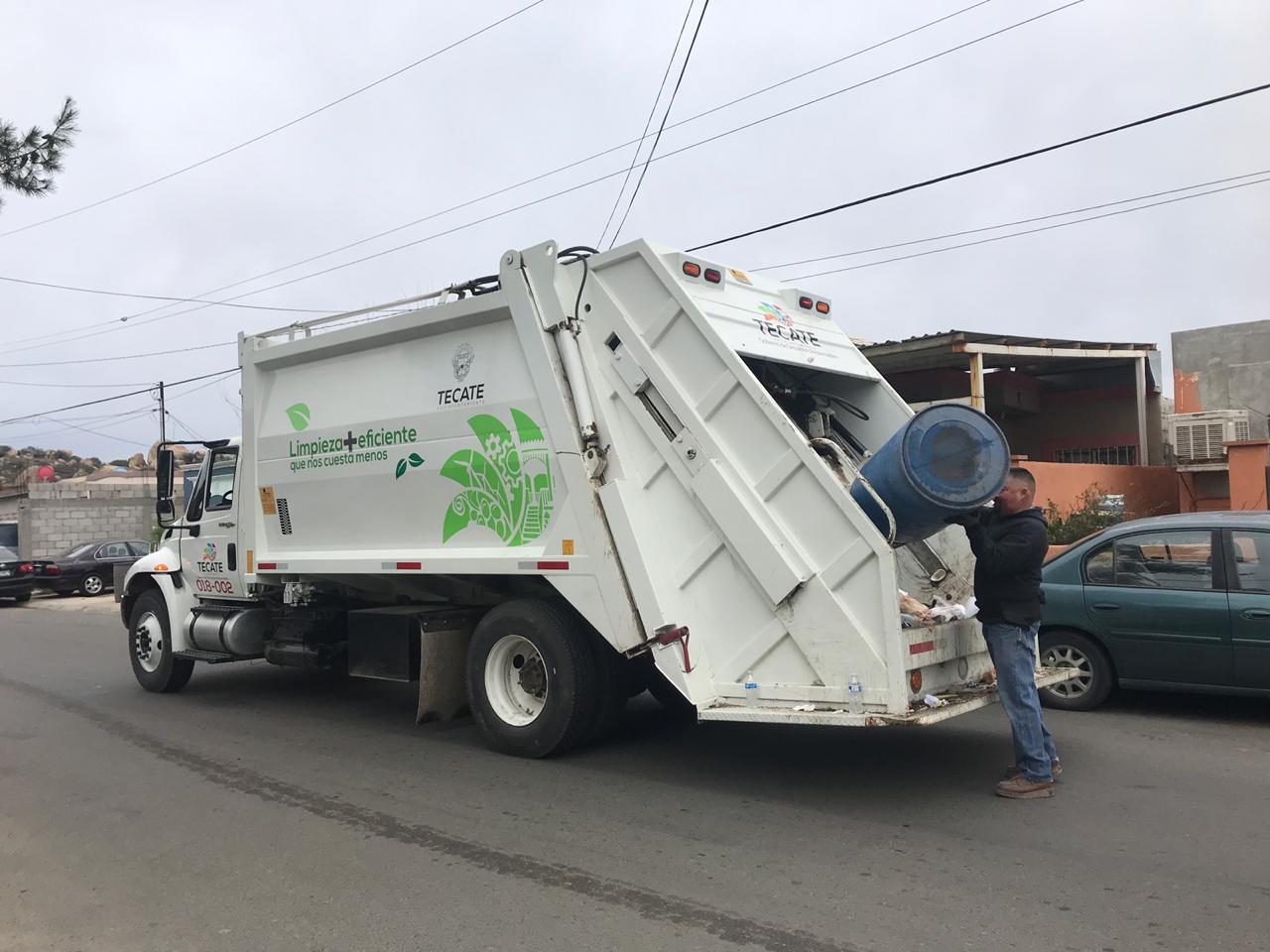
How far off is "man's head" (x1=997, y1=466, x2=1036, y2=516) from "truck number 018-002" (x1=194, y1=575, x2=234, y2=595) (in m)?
6.86

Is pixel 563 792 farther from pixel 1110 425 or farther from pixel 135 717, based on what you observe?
pixel 1110 425

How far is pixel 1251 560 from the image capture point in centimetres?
723

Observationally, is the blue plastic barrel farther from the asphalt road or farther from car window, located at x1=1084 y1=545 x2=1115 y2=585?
car window, located at x1=1084 y1=545 x2=1115 y2=585

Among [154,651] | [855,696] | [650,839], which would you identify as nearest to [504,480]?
[650,839]

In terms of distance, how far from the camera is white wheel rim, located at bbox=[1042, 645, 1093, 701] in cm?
785

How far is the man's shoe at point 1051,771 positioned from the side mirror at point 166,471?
310 inches

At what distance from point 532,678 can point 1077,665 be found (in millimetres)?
4124

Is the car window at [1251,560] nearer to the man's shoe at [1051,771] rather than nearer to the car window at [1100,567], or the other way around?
the car window at [1100,567]

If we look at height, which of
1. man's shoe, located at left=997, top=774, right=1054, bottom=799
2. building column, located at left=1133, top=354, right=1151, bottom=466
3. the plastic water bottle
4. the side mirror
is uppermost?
building column, located at left=1133, top=354, right=1151, bottom=466

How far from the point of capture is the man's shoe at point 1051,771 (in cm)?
575

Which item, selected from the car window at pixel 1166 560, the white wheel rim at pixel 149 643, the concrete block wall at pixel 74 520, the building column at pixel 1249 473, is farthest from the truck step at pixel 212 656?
the concrete block wall at pixel 74 520

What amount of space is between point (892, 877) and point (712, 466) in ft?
7.95

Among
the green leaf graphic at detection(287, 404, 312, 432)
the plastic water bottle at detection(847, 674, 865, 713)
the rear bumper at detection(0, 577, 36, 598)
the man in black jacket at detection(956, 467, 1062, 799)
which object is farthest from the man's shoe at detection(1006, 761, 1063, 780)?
the rear bumper at detection(0, 577, 36, 598)

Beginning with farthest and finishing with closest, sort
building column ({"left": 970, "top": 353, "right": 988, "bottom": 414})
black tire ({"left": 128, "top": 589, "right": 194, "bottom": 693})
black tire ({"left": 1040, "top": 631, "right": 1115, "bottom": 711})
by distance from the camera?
building column ({"left": 970, "top": 353, "right": 988, "bottom": 414}) → black tire ({"left": 128, "top": 589, "right": 194, "bottom": 693}) → black tire ({"left": 1040, "top": 631, "right": 1115, "bottom": 711})
